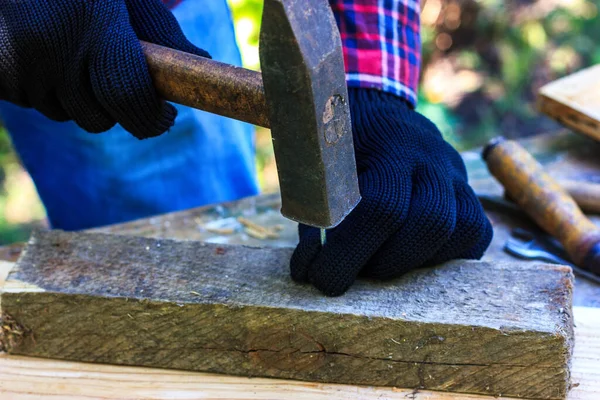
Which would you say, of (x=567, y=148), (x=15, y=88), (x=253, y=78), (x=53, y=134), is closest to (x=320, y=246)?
(x=253, y=78)

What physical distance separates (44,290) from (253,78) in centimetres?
62

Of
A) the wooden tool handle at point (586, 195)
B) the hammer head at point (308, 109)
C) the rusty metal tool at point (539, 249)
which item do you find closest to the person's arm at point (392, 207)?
the hammer head at point (308, 109)

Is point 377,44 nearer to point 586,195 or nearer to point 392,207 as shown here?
point 392,207

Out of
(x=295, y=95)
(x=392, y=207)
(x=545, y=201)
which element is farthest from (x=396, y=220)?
(x=545, y=201)

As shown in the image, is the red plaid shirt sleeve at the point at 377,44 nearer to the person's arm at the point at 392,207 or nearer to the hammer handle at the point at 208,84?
the person's arm at the point at 392,207

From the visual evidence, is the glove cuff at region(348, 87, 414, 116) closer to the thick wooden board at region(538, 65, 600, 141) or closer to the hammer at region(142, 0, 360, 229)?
the hammer at region(142, 0, 360, 229)

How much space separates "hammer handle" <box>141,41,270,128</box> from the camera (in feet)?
3.69

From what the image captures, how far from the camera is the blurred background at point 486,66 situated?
14.6 ft

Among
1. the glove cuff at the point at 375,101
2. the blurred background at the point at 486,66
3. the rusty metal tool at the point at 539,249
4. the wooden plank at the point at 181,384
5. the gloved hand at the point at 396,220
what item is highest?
the glove cuff at the point at 375,101

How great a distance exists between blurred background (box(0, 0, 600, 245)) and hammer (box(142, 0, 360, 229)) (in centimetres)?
315

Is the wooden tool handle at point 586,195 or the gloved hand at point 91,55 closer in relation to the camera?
the gloved hand at point 91,55

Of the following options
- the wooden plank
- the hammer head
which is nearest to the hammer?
the hammer head

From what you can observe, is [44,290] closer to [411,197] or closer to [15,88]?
[15,88]

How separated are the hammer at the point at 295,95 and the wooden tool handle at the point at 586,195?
95 cm
